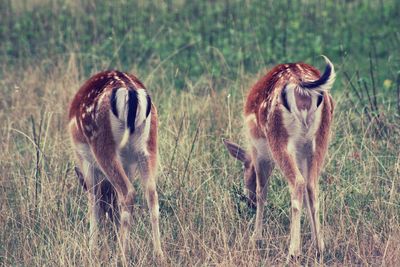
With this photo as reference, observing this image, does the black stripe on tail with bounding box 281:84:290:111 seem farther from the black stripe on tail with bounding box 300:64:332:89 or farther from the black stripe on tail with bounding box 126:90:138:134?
the black stripe on tail with bounding box 126:90:138:134

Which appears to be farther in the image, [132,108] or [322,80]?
[132,108]

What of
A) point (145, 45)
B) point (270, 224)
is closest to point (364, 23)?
point (145, 45)

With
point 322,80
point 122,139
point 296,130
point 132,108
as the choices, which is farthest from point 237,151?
point 322,80

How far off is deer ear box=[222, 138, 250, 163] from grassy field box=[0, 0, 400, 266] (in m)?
0.22

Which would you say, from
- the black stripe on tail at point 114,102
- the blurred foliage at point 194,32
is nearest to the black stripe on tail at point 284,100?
the black stripe on tail at point 114,102

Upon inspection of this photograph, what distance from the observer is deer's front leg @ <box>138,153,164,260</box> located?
6.06 meters

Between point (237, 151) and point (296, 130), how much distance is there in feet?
3.22

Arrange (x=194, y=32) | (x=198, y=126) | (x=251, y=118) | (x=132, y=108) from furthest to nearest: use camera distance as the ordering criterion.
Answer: (x=194, y=32) < (x=198, y=126) < (x=251, y=118) < (x=132, y=108)

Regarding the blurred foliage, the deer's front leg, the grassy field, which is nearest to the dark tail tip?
the grassy field

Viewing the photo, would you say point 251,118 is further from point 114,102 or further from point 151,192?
point 114,102

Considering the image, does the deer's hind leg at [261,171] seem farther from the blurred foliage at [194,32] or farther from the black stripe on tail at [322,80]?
the blurred foliage at [194,32]

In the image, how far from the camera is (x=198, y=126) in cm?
693

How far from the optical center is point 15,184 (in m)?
7.10

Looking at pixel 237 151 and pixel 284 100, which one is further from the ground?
pixel 284 100
